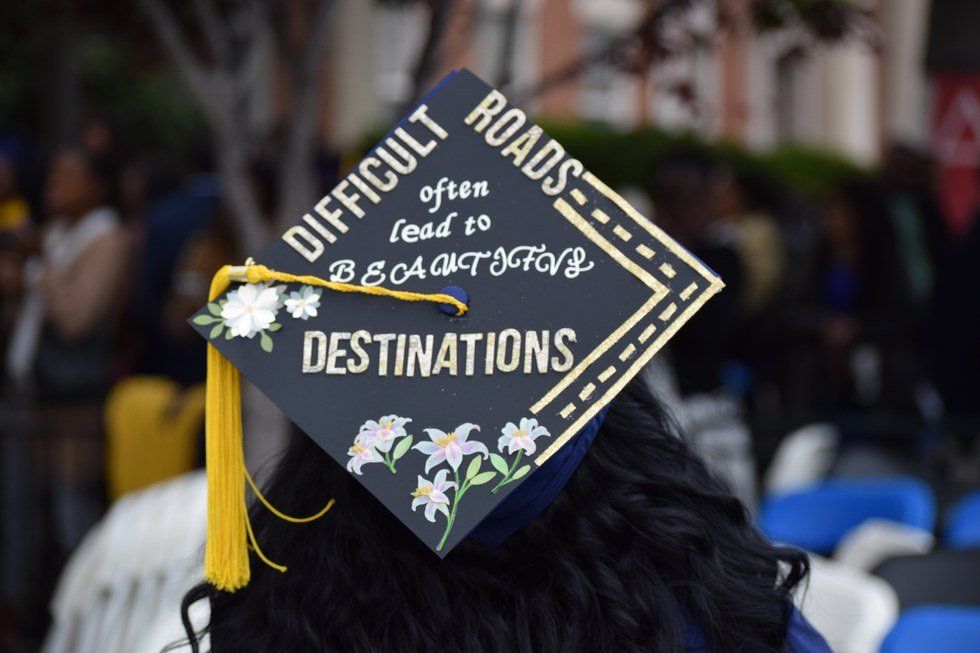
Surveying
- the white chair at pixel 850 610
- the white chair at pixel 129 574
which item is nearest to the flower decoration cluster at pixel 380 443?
the white chair at pixel 850 610

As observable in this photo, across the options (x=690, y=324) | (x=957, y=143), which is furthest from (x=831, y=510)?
(x=957, y=143)

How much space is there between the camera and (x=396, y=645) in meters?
1.62

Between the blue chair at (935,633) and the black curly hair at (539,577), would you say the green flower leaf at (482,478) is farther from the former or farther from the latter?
the blue chair at (935,633)

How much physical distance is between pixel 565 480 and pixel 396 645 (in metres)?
0.27

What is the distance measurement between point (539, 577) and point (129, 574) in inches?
85.5

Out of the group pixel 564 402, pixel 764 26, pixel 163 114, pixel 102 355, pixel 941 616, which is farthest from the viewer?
pixel 163 114

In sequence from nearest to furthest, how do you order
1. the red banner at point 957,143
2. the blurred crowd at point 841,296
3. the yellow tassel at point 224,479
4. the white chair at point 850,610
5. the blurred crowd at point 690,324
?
the yellow tassel at point 224,479, the white chair at point 850,610, the blurred crowd at point 690,324, the blurred crowd at point 841,296, the red banner at point 957,143

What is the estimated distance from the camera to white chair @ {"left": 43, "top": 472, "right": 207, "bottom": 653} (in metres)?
3.50

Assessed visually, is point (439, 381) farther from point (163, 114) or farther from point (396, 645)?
point (163, 114)

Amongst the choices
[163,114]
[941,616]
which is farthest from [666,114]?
[941,616]

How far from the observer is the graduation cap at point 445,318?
63.1 inches

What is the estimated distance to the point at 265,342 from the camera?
5.39 ft

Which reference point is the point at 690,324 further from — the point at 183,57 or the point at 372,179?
the point at 372,179

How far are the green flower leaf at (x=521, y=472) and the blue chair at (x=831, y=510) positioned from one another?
288 centimetres
